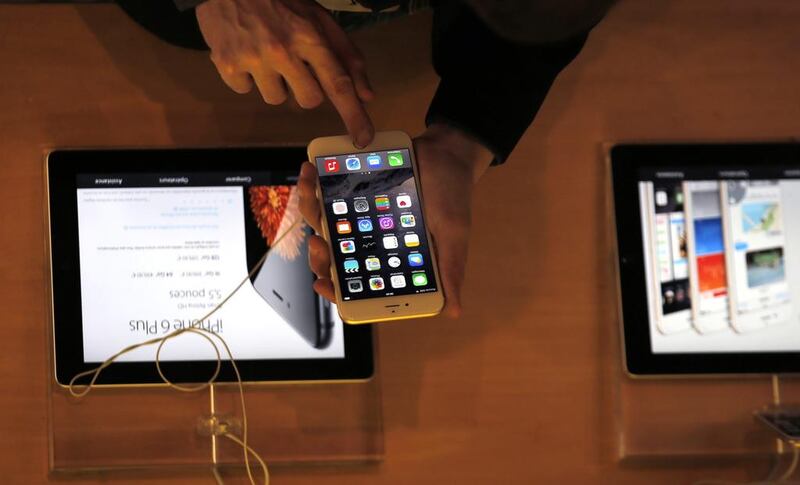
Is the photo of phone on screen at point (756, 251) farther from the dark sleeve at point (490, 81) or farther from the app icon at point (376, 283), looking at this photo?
the app icon at point (376, 283)

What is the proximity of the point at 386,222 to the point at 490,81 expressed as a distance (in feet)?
0.49

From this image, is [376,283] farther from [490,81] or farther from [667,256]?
[667,256]

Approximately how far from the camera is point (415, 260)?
70 centimetres

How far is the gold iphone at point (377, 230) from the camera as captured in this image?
2.27ft

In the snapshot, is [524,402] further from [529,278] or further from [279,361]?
[279,361]

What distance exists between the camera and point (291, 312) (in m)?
0.79

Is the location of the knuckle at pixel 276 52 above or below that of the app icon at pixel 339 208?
above

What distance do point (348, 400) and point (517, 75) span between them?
35cm

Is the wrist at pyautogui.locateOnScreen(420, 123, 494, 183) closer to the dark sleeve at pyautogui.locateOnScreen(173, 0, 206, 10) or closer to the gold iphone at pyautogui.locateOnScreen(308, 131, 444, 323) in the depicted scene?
the gold iphone at pyautogui.locateOnScreen(308, 131, 444, 323)

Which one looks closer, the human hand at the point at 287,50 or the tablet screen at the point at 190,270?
the human hand at the point at 287,50

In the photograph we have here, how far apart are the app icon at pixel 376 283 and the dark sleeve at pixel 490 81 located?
0.49 ft

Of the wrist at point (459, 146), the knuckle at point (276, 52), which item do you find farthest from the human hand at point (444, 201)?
the knuckle at point (276, 52)

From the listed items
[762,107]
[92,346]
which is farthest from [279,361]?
[762,107]

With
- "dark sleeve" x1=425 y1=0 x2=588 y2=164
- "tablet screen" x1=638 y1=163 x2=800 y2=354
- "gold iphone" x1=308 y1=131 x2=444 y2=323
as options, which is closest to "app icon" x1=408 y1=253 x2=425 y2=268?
"gold iphone" x1=308 y1=131 x2=444 y2=323
